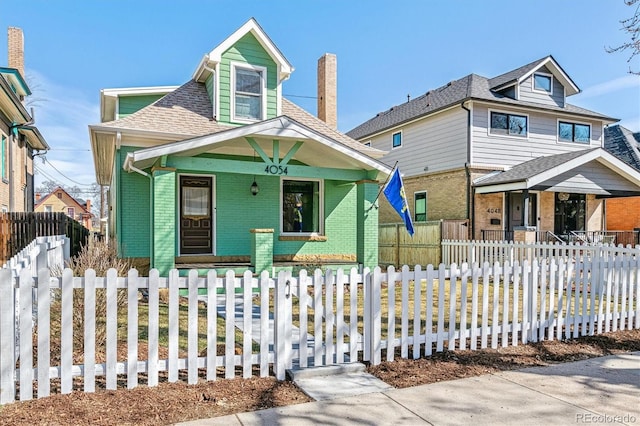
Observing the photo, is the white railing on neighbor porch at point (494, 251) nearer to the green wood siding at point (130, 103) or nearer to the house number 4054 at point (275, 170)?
the house number 4054 at point (275, 170)

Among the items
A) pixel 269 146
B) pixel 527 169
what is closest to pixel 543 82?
pixel 527 169

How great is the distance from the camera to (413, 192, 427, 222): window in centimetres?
1950

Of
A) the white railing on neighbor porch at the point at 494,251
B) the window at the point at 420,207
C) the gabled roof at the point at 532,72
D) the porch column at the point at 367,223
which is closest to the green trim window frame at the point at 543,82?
the gabled roof at the point at 532,72

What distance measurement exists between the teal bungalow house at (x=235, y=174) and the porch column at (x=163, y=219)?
2 centimetres

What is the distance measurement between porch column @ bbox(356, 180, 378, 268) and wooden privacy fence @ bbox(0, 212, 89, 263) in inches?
313

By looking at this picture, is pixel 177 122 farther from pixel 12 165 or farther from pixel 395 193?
pixel 12 165

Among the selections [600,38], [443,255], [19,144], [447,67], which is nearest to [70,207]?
[19,144]

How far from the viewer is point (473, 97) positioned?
16.5m

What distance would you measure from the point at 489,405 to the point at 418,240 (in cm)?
1261

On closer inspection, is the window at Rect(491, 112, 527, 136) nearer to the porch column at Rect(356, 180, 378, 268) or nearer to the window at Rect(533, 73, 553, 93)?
the window at Rect(533, 73, 553, 93)

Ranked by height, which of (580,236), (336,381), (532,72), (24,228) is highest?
(532,72)

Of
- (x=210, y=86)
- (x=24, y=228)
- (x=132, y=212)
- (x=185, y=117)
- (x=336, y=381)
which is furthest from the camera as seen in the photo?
(x=210, y=86)

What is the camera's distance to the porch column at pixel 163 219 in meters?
9.20

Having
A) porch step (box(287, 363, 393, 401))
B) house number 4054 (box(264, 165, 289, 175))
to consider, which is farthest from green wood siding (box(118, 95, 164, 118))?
porch step (box(287, 363, 393, 401))
